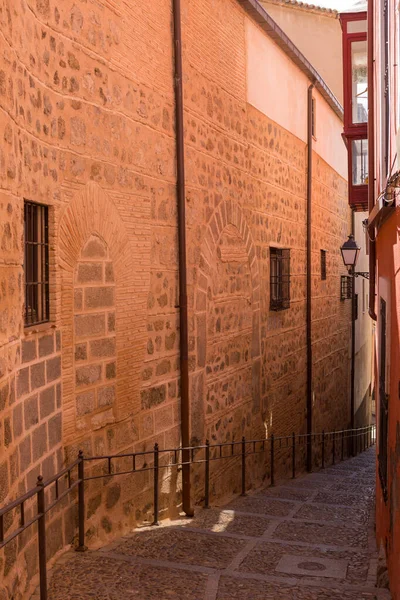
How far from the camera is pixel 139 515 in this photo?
792 cm

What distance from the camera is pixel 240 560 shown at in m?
6.84

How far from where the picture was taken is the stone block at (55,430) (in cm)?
612

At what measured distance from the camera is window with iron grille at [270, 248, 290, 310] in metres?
13.2

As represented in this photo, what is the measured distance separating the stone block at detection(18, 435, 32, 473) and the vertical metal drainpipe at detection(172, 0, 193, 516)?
3377mm

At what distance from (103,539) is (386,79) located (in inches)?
189

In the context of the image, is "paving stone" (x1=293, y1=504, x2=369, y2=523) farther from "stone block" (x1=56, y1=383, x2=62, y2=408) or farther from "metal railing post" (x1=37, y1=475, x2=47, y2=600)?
"metal railing post" (x1=37, y1=475, x2=47, y2=600)

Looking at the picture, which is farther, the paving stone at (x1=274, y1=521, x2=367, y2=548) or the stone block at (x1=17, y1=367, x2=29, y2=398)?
the paving stone at (x1=274, y1=521, x2=367, y2=548)

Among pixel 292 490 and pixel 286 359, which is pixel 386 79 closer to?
pixel 292 490

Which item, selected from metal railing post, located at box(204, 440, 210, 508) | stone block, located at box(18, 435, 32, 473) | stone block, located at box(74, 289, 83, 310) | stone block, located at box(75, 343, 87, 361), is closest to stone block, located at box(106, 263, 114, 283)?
stone block, located at box(74, 289, 83, 310)

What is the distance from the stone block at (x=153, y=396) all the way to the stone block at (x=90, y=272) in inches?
60.3

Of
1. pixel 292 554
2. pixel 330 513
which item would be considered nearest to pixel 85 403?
pixel 292 554

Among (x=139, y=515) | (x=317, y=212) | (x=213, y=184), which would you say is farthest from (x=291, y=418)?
(x=139, y=515)

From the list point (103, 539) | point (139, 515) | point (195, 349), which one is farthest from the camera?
point (195, 349)

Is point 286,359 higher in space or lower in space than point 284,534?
higher
